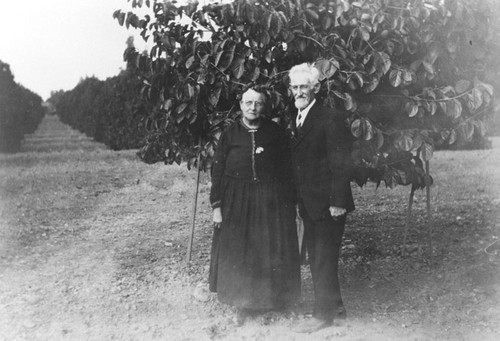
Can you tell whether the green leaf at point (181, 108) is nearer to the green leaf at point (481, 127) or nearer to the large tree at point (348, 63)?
the large tree at point (348, 63)

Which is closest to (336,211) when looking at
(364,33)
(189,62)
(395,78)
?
(395,78)

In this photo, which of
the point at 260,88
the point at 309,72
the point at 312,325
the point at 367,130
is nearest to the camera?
the point at 309,72

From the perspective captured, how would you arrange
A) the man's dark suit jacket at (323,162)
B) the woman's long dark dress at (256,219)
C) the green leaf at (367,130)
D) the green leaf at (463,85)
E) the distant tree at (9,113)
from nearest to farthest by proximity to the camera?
the man's dark suit jacket at (323,162), the woman's long dark dress at (256,219), the green leaf at (367,130), the green leaf at (463,85), the distant tree at (9,113)

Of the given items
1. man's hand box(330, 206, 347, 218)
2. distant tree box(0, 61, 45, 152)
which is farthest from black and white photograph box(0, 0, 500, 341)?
distant tree box(0, 61, 45, 152)

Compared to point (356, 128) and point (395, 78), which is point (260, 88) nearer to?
point (356, 128)

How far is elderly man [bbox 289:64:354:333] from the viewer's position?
141 inches

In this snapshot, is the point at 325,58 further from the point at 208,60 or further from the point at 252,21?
the point at 208,60

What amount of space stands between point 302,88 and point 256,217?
96cm

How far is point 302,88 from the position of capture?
11.8 feet

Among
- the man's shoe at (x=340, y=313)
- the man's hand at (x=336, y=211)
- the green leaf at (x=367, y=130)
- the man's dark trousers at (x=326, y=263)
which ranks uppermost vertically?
the green leaf at (x=367, y=130)

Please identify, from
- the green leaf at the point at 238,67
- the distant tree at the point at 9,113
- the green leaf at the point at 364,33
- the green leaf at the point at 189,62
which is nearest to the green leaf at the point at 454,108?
the green leaf at the point at 364,33

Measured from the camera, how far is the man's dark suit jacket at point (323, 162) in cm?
356

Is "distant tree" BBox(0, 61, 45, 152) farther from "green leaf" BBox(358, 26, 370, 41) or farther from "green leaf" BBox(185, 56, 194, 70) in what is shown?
"green leaf" BBox(358, 26, 370, 41)

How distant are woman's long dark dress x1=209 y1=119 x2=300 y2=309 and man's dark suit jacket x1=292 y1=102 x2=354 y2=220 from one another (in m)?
0.19
